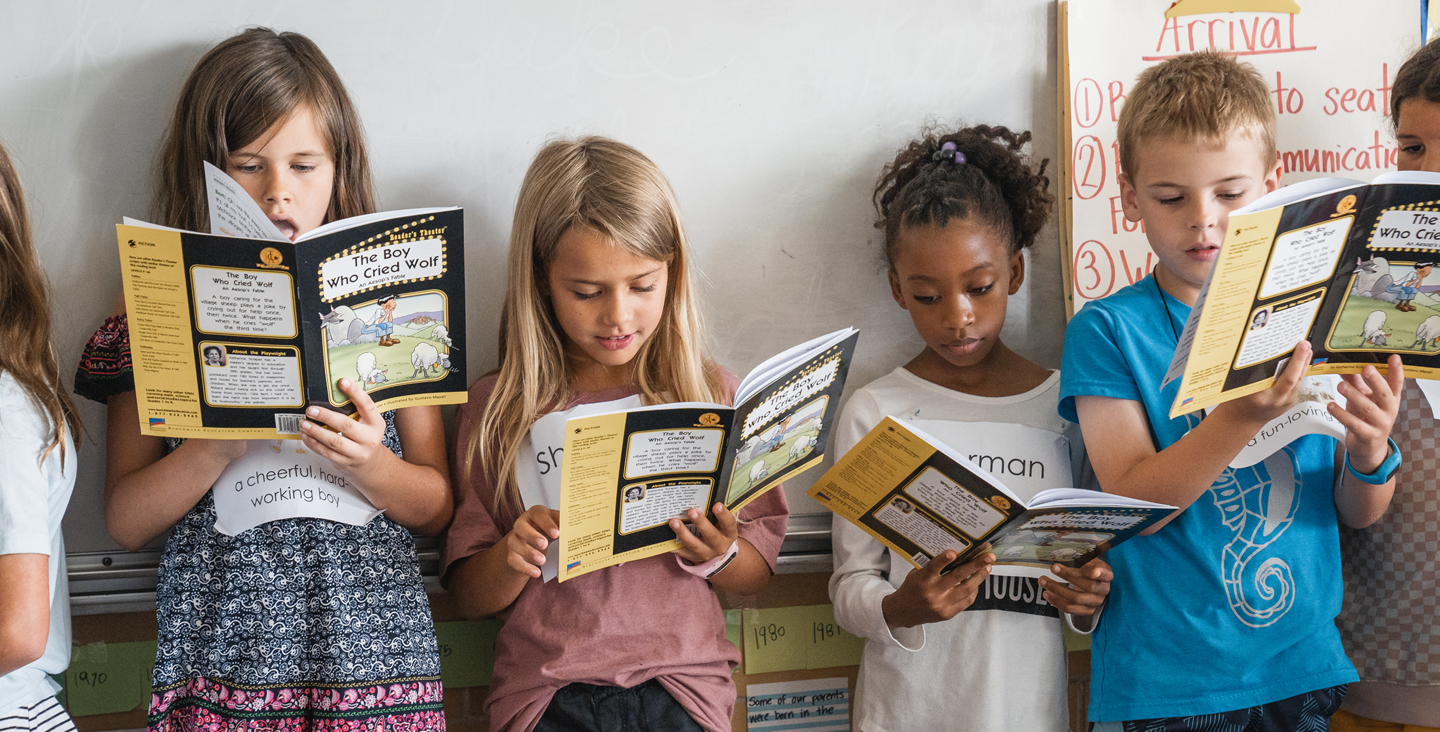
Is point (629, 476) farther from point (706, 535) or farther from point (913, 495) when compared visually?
point (913, 495)

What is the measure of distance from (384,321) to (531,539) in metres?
0.34

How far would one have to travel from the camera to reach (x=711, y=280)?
1.68 meters

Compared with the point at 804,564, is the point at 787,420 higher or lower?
higher

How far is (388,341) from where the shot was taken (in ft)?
4.10

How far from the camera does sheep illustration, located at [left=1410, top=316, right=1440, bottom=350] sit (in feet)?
4.14

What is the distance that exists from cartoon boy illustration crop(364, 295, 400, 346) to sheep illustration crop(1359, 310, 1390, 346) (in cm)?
124

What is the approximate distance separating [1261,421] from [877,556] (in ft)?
1.97

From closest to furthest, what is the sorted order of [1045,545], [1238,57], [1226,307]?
[1226,307], [1045,545], [1238,57]

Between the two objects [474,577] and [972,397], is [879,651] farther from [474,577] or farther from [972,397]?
[474,577]

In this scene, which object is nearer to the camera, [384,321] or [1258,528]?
[384,321]

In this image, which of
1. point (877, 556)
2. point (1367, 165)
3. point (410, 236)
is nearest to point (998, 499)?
point (877, 556)

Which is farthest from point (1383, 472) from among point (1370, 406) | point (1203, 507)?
point (1203, 507)

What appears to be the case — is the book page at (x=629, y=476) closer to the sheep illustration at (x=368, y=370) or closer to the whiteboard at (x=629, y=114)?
the sheep illustration at (x=368, y=370)

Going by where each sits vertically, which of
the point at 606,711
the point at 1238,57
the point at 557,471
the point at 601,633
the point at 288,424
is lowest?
the point at 606,711
